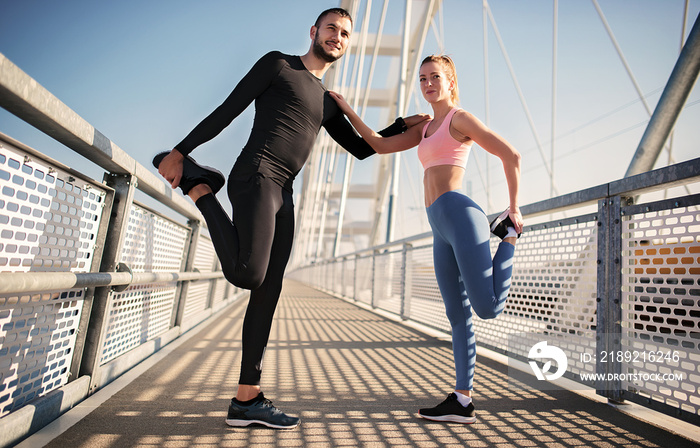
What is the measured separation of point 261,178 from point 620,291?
171cm

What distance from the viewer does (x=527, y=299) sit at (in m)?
2.90

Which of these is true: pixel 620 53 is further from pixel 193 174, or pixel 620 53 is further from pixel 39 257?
pixel 39 257

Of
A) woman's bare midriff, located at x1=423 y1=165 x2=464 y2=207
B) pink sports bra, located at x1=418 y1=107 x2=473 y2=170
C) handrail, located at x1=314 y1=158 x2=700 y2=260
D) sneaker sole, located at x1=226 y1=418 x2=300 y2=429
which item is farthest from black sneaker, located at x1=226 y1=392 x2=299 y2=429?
handrail, located at x1=314 y1=158 x2=700 y2=260

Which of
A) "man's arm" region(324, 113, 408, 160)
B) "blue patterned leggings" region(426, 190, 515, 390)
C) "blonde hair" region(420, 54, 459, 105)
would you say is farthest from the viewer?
"man's arm" region(324, 113, 408, 160)

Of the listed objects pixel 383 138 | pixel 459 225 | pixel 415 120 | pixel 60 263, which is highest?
pixel 415 120

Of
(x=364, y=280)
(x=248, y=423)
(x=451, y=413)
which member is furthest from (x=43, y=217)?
(x=364, y=280)

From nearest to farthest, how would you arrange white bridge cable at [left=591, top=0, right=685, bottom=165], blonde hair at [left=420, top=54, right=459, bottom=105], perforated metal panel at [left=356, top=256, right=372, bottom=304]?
blonde hair at [left=420, top=54, right=459, bottom=105] < perforated metal panel at [left=356, top=256, right=372, bottom=304] < white bridge cable at [left=591, top=0, right=685, bottom=165]

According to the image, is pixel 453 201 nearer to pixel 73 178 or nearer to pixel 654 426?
pixel 654 426

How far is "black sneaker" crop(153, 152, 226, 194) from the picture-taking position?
1700 millimetres

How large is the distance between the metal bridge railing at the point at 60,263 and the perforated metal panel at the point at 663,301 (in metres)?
2.23

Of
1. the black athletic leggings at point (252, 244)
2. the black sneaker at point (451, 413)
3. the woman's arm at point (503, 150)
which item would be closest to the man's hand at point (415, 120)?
the woman's arm at point (503, 150)

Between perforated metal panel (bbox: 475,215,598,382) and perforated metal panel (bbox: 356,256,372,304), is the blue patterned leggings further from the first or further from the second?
perforated metal panel (bbox: 356,256,372,304)

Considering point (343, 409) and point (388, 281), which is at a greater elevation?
point (388, 281)

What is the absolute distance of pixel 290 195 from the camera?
1.90 meters
